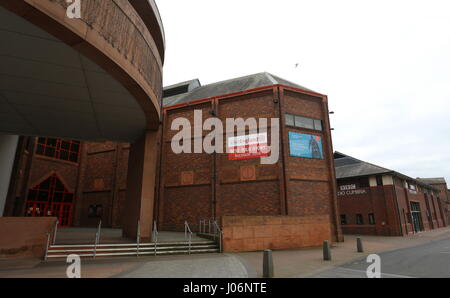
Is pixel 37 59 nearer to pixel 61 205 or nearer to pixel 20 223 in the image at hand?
pixel 20 223

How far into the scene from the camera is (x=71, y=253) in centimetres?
922

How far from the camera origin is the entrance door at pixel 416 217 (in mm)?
31231

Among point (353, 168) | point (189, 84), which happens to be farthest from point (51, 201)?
point (353, 168)

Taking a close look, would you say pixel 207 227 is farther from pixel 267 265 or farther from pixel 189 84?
pixel 189 84

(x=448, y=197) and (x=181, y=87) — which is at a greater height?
(x=181, y=87)

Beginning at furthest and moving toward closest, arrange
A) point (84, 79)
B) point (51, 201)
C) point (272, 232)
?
point (51, 201) → point (272, 232) → point (84, 79)

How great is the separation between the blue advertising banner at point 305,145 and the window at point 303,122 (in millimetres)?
844

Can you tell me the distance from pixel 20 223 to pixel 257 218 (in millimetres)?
9928

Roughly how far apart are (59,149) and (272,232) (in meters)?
21.7

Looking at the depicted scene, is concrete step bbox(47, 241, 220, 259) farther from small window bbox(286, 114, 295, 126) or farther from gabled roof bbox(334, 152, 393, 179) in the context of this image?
gabled roof bbox(334, 152, 393, 179)

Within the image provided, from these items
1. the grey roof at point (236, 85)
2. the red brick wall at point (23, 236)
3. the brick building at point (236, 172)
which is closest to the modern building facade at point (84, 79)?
the red brick wall at point (23, 236)

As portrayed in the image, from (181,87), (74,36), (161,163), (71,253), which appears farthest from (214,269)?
(181,87)

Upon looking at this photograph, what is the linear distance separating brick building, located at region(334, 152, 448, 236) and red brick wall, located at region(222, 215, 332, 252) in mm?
16423

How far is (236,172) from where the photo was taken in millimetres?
19719
